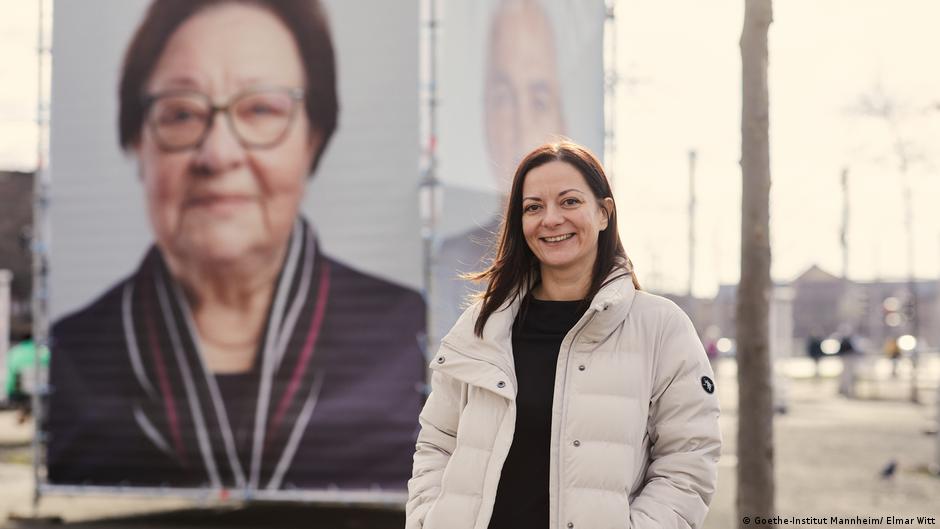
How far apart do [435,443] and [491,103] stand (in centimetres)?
621

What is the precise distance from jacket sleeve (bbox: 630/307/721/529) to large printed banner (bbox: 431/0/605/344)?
5.19 meters

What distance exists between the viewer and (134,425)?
9.18m

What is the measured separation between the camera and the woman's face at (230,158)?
885 cm

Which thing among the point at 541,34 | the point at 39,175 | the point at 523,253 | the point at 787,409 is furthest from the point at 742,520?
the point at 787,409

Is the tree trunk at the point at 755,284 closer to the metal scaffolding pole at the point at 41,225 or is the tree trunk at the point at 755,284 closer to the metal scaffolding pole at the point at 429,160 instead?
the metal scaffolding pole at the point at 429,160

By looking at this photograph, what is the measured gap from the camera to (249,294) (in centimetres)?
888

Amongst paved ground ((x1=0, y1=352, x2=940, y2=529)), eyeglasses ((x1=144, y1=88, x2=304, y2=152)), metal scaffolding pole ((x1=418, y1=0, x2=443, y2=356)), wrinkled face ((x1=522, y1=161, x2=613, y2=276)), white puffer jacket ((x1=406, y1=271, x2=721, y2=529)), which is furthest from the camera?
paved ground ((x1=0, y1=352, x2=940, y2=529))

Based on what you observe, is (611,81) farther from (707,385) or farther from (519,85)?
(707,385)

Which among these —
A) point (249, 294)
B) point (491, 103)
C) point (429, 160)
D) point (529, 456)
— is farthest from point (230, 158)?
point (529, 456)

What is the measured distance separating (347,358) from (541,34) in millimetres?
3079

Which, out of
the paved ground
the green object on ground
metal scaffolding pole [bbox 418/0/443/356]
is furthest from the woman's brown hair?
the green object on ground

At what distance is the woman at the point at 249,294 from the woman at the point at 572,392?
5454mm

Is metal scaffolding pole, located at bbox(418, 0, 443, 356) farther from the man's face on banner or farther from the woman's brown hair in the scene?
the woman's brown hair

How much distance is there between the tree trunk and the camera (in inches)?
225
